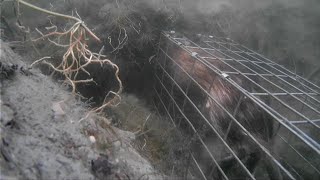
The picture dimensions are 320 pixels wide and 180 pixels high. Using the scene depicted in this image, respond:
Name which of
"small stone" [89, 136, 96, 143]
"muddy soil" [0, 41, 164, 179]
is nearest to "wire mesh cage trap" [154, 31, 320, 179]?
"muddy soil" [0, 41, 164, 179]

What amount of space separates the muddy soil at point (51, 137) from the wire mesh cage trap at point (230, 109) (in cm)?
99

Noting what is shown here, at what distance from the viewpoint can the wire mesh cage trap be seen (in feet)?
10.8

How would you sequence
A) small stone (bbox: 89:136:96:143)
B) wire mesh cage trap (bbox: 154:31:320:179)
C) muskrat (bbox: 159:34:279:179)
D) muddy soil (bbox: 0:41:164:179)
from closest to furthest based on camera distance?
muddy soil (bbox: 0:41:164:179), small stone (bbox: 89:136:96:143), wire mesh cage trap (bbox: 154:31:320:179), muskrat (bbox: 159:34:279:179)

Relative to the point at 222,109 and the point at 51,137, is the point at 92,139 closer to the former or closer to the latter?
the point at 51,137

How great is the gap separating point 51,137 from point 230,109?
7.19 feet

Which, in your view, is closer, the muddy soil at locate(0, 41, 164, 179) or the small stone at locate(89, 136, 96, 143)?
the muddy soil at locate(0, 41, 164, 179)

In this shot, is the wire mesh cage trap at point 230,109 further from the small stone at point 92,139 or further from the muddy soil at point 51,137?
the small stone at point 92,139

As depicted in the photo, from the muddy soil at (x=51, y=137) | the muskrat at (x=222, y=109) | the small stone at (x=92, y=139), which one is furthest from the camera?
the muskrat at (x=222, y=109)

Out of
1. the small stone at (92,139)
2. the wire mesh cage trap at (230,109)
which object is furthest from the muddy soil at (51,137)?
the wire mesh cage trap at (230,109)

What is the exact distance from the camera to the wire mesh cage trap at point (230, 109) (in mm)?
3279

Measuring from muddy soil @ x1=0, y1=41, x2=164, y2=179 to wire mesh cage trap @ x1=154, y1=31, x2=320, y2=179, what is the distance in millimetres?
989

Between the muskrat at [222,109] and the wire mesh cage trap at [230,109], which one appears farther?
the muskrat at [222,109]

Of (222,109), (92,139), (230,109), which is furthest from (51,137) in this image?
(230,109)

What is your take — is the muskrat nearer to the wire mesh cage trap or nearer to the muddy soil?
the wire mesh cage trap
